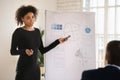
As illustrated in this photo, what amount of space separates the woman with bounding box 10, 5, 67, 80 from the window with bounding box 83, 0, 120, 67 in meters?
2.33

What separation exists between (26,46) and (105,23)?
2650 millimetres

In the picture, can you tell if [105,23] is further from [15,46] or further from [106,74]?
[106,74]

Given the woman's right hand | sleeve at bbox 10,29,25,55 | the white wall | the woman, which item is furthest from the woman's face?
the white wall

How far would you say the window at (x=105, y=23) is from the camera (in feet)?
15.9

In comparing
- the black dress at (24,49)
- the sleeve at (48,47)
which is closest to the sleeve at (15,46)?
the black dress at (24,49)

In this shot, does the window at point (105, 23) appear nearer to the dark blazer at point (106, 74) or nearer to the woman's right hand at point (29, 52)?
the woman's right hand at point (29, 52)

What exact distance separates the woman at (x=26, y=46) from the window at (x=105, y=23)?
2326 millimetres

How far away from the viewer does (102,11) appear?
5051 mm

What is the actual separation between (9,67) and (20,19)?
185 cm

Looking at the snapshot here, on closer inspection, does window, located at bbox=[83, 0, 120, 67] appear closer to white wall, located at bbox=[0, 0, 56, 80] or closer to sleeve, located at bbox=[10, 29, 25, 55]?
white wall, located at bbox=[0, 0, 56, 80]

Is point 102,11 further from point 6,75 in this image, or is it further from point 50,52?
point 6,75

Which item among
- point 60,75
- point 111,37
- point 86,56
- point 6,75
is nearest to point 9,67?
point 6,75

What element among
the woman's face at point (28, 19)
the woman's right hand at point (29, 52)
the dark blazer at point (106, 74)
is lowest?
the dark blazer at point (106, 74)

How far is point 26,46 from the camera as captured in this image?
280 cm
